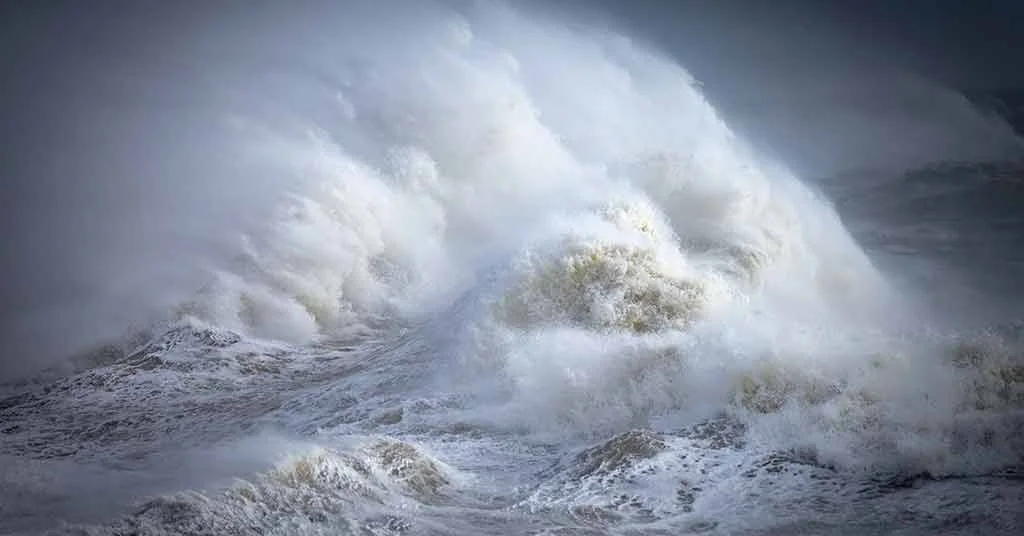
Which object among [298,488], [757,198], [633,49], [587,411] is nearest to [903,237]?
[757,198]

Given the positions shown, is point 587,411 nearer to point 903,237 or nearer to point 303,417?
point 303,417

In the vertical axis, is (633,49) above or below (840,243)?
above

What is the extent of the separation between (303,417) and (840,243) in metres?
9.22

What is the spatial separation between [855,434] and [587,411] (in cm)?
219

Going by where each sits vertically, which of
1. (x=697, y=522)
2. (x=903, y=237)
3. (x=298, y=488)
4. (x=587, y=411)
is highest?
(x=903, y=237)

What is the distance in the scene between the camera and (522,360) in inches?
335

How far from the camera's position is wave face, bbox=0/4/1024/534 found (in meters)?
5.43

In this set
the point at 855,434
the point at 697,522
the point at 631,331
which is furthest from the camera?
the point at 631,331

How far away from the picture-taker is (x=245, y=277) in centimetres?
1195

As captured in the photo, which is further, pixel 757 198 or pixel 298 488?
pixel 757 198

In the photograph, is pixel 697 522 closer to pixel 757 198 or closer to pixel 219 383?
pixel 219 383

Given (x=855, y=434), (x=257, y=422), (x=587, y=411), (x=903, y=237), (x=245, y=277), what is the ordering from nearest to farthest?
(x=855, y=434) < (x=587, y=411) < (x=257, y=422) < (x=245, y=277) < (x=903, y=237)

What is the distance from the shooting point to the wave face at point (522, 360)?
5.43 metres

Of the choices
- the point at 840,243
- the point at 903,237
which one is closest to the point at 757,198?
the point at 840,243
